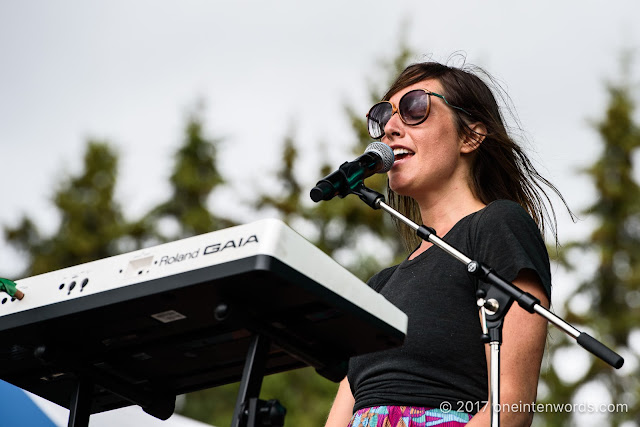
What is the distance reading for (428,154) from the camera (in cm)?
256

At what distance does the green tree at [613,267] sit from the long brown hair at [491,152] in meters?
9.50

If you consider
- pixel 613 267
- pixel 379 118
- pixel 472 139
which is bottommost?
pixel 472 139

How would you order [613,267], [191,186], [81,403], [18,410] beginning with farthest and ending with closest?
[191,186], [613,267], [18,410], [81,403]

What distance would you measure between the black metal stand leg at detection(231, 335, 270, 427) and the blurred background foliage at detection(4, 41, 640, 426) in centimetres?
971

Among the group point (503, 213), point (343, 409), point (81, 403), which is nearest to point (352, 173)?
point (503, 213)

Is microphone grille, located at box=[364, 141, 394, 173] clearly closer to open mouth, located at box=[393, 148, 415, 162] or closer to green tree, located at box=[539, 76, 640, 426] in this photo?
open mouth, located at box=[393, 148, 415, 162]

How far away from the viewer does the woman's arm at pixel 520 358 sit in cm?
187

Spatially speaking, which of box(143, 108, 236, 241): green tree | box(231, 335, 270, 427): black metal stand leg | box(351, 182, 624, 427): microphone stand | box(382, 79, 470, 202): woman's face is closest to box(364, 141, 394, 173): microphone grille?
box(382, 79, 470, 202): woman's face

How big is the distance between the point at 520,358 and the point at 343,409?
0.67 meters

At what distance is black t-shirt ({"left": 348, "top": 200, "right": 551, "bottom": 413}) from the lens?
1.97m

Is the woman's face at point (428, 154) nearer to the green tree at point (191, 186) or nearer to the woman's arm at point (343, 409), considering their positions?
the woman's arm at point (343, 409)

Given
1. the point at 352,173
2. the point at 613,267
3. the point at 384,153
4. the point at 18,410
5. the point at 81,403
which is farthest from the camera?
the point at 613,267

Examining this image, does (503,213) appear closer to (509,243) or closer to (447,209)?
(509,243)

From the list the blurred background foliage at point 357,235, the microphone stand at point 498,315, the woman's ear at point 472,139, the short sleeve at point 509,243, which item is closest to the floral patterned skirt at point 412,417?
the microphone stand at point 498,315
